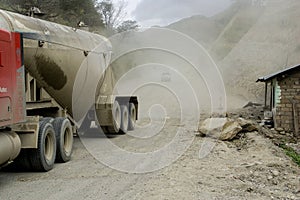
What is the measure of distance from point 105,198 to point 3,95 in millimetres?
2571

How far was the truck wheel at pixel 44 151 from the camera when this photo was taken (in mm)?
8695

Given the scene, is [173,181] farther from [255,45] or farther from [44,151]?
[255,45]

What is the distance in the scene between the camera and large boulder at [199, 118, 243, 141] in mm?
13719

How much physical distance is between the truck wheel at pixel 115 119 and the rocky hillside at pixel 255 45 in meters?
21.4

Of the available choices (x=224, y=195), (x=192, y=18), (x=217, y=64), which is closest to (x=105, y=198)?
(x=224, y=195)

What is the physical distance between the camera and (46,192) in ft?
23.8

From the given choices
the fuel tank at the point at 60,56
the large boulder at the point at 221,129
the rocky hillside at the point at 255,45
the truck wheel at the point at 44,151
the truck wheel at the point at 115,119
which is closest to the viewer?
the truck wheel at the point at 44,151

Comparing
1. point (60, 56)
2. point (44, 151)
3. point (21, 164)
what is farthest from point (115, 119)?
point (21, 164)

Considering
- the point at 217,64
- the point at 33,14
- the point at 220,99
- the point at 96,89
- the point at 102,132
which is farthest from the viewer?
the point at 217,64

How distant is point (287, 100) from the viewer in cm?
1816

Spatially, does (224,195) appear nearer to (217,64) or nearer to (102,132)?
(102,132)

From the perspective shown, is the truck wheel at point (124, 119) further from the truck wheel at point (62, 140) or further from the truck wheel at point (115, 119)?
the truck wheel at point (62, 140)

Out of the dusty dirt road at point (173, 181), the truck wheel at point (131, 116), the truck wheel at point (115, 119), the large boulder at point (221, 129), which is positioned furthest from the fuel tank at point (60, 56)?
the large boulder at point (221, 129)

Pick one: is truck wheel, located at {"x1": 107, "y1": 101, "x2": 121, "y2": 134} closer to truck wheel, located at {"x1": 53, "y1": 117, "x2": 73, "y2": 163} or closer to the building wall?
truck wheel, located at {"x1": 53, "y1": 117, "x2": 73, "y2": 163}
